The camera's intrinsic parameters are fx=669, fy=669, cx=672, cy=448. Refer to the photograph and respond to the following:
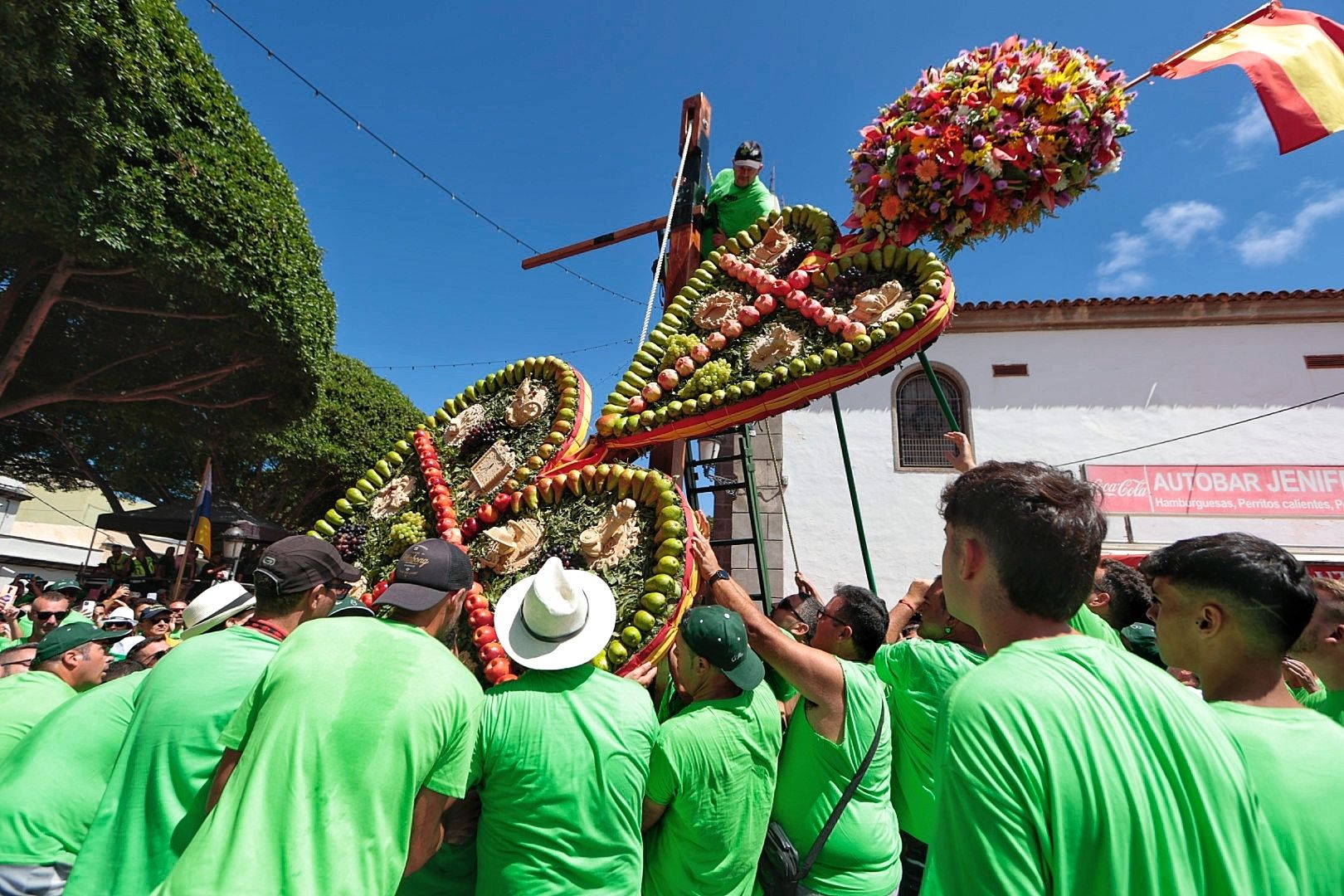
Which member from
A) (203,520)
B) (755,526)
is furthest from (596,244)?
(203,520)

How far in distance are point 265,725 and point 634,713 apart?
1166mm

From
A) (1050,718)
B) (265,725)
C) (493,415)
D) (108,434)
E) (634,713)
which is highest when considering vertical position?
(108,434)

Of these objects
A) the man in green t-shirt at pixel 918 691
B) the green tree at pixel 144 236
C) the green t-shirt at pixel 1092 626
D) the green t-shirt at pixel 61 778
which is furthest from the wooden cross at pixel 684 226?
the green tree at pixel 144 236

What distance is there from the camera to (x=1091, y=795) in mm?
1045

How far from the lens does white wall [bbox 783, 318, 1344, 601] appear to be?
11758 millimetres

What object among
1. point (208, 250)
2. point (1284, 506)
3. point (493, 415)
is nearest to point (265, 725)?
point (493, 415)

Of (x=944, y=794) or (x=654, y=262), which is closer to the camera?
(x=944, y=794)

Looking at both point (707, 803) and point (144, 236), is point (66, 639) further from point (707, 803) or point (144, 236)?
point (144, 236)

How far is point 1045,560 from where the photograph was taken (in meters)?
1.31

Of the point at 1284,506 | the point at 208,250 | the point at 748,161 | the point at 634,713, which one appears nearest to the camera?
the point at 634,713

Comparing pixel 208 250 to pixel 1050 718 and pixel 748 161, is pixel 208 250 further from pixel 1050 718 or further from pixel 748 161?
pixel 1050 718

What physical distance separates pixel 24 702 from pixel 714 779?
3307 mm

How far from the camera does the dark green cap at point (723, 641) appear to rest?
2.54 meters

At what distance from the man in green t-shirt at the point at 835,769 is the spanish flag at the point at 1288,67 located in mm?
3813
